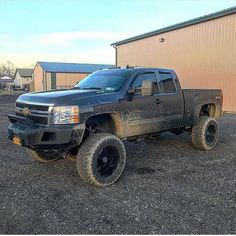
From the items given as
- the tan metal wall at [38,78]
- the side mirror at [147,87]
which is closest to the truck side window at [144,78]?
the side mirror at [147,87]

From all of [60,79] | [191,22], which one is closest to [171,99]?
[191,22]

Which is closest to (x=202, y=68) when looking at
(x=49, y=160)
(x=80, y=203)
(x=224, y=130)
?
(x=224, y=130)

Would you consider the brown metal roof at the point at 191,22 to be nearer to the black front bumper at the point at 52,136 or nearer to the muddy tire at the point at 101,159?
the muddy tire at the point at 101,159

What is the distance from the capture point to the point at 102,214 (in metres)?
4.16

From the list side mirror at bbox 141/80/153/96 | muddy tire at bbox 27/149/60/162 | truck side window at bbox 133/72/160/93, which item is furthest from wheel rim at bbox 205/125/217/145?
muddy tire at bbox 27/149/60/162

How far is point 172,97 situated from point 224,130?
4.92m

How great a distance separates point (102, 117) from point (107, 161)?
848 mm

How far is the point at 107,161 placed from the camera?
550 cm

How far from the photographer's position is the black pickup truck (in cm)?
504

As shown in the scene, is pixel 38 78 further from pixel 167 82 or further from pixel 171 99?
pixel 171 99

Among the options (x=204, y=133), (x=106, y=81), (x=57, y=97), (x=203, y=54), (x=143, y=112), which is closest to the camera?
(x=57, y=97)

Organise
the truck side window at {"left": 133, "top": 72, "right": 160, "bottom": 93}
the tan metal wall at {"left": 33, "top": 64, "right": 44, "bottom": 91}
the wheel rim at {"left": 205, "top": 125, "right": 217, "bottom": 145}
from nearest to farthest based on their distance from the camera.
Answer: the truck side window at {"left": 133, "top": 72, "right": 160, "bottom": 93} < the wheel rim at {"left": 205, "top": 125, "right": 217, "bottom": 145} < the tan metal wall at {"left": 33, "top": 64, "right": 44, "bottom": 91}

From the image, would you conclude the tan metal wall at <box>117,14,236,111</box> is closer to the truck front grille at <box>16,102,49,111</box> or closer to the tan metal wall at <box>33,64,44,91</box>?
the truck front grille at <box>16,102,49,111</box>

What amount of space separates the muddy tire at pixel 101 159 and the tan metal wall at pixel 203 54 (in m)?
12.1
